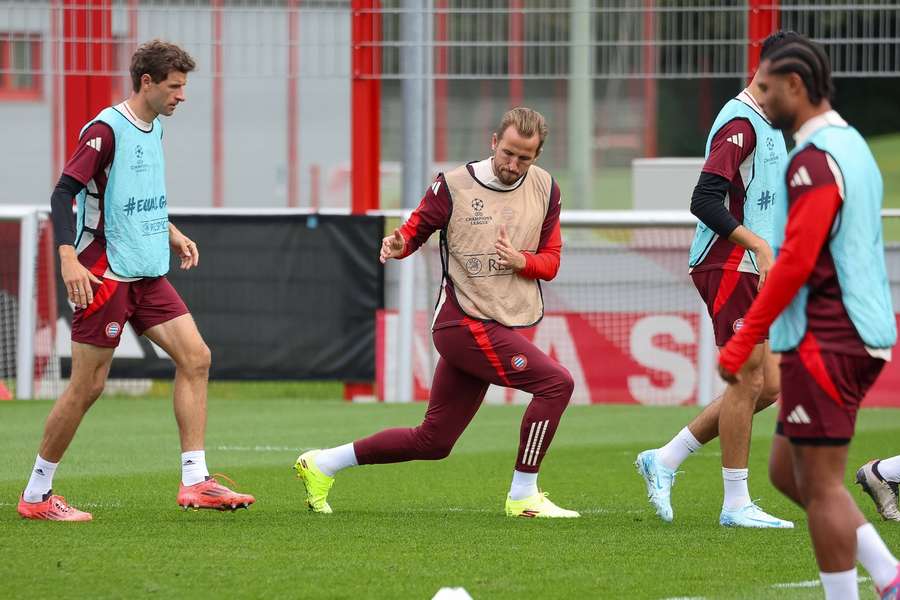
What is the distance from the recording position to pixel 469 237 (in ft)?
23.6

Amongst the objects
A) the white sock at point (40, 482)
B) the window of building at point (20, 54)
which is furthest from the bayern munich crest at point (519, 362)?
the window of building at point (20, 54)

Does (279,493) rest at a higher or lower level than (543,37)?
lower

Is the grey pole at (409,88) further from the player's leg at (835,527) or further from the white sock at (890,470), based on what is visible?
the player's leg at (835,527)

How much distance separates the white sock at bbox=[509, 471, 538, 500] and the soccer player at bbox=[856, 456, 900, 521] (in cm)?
148

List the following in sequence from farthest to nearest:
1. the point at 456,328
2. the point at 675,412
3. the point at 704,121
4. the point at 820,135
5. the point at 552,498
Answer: the point at 704,121 → the point at 675,412 → the point at 552,498 → the point at 456,328 → the point at 820,135

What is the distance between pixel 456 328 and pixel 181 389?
1.27 meters

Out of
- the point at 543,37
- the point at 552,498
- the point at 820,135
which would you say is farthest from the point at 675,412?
the point at 820,135

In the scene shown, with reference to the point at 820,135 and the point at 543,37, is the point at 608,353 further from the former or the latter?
the point at 820,135

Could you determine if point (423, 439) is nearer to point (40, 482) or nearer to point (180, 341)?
point (180, 341)

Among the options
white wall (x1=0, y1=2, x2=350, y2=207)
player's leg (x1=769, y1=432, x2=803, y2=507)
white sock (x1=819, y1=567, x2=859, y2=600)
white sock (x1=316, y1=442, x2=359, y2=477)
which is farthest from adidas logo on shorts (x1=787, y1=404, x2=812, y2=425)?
white wall (x1=0, y1=2, x2=350, y2=207)

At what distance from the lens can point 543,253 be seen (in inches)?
287

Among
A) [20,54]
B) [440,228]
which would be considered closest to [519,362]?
[440,228]

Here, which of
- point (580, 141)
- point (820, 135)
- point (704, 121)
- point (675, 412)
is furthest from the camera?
point (704, 121)

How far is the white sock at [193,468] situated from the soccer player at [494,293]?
85cm
